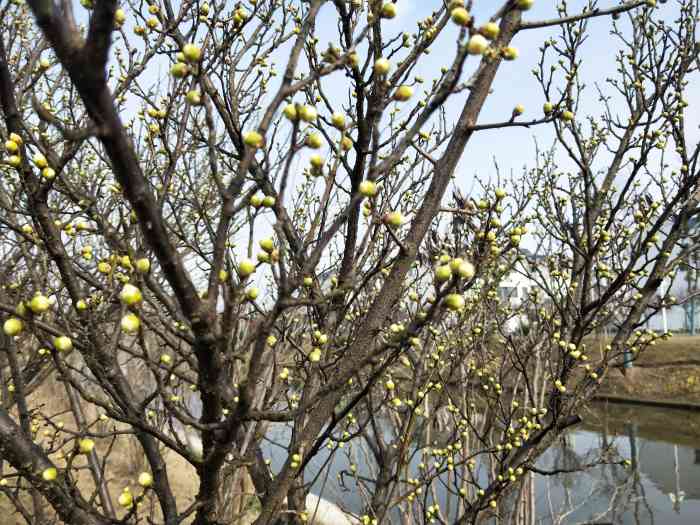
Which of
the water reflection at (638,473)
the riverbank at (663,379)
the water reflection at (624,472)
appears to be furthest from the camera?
the riverbank at (663,379)

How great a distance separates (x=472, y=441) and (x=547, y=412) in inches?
99.1

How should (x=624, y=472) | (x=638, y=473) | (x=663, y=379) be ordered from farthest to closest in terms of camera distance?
1. (x=663, y=379)
2. (x=624, y=472)
3. (x=638, y=473)

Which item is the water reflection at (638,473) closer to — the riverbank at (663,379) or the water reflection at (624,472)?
the water reflection at (624,472)

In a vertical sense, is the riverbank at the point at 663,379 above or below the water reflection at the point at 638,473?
above

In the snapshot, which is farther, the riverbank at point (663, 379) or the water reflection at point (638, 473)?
the riverbank at point (663, 379)

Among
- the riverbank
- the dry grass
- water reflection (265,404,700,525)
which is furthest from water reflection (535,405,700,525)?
the dry grass

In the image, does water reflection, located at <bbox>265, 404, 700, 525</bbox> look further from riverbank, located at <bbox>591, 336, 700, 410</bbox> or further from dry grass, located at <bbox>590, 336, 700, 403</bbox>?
dry grass, located at <bbox>590, 336, 700, 403</bbox>

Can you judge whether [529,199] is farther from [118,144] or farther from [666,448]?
[666,448]

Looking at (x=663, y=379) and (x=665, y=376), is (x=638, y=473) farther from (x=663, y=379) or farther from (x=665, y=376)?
(x=665, y=376)

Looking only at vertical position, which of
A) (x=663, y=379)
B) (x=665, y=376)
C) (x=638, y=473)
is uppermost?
(x=665, y=376)

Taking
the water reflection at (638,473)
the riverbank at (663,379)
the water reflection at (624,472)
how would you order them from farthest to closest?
the riverbank at (663,379) → the water reflection at (638,473) → the water reflection at (624,472)

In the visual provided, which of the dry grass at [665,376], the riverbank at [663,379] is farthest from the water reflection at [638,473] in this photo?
the dry grass at [665,376]

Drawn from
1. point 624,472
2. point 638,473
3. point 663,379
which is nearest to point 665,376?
point 663,379

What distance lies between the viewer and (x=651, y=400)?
1855 cm
